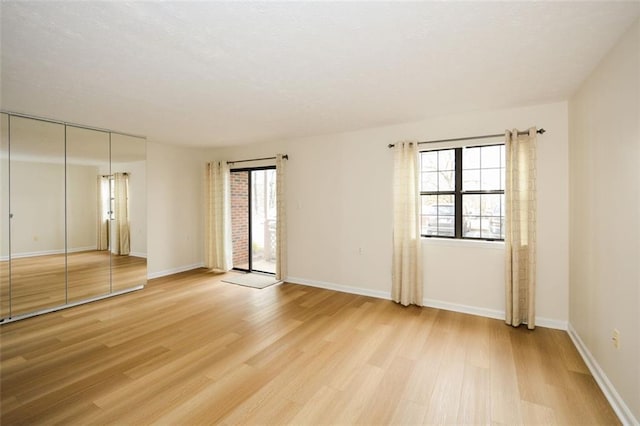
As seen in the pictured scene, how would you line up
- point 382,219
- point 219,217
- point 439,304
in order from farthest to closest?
point 219,217 → point 382,219 → point 439,304

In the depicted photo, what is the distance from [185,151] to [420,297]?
5.24 m

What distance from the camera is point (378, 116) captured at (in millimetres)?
3830

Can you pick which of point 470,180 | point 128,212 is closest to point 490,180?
point 470,180

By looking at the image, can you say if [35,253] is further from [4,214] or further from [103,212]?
[103,212]

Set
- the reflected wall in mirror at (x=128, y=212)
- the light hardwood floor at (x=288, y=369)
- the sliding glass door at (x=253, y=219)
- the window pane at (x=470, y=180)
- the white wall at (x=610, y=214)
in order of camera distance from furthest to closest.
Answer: the sliding glass door at (x=253, y=219) → the reflected wall in mirror at (x=128, y=212) → the window pane at (x=470, y=180) → the light hardwood floor at (x=288, y=369) → the white wall at (x=610, y=214)

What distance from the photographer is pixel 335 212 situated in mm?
4855

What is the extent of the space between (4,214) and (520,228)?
6.06 meters

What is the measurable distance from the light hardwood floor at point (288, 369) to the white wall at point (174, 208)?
1811mm

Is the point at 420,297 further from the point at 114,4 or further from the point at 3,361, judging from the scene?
the point at 3,361

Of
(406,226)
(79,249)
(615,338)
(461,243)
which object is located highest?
(406,226)

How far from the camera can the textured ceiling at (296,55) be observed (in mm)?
1729

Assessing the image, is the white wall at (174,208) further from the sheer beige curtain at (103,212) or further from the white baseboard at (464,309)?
the white baseboard at (464,309)

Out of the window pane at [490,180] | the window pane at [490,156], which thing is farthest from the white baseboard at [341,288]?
the window pane at [490,156]

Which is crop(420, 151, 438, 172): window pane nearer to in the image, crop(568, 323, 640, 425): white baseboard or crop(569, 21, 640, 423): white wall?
crop(569, 21, 640, 423): white wall
